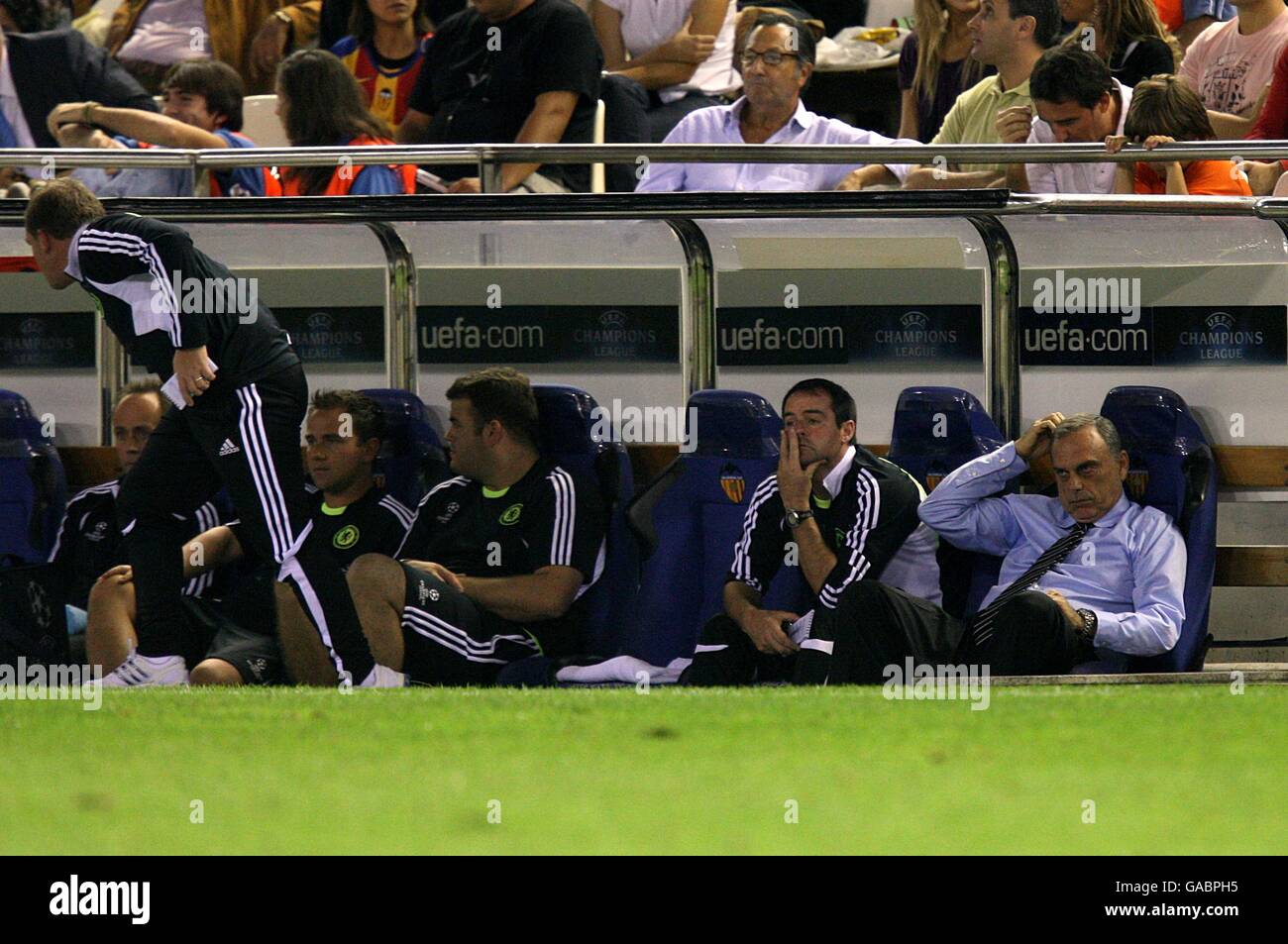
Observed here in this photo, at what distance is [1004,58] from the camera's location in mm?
9492

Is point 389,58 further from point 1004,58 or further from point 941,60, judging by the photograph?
point 1004,58

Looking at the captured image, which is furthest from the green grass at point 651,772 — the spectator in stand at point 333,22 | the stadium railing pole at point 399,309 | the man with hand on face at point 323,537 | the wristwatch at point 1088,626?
the spectator in stand at point 333,22

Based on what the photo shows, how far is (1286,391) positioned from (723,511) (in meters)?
2.23

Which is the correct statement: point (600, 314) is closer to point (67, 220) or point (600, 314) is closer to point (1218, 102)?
point (67, 220)

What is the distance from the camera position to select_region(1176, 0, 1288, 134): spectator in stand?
9477 mm

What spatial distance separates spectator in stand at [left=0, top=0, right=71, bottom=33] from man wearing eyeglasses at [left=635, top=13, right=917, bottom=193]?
3.29m

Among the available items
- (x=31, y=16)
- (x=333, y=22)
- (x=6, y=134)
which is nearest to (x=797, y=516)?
(x=6, y=134)

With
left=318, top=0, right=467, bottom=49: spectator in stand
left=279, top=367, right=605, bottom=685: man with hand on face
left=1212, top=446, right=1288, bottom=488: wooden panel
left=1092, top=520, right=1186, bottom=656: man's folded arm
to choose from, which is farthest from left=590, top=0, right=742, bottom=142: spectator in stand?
left=1092, top=520, right=1186, bottom=656: man's folded arm

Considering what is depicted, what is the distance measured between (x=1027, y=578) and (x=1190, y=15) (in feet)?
13.8

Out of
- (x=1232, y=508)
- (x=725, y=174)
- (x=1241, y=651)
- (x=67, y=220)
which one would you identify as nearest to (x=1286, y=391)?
(x=1232, y=508)

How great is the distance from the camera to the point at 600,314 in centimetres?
910

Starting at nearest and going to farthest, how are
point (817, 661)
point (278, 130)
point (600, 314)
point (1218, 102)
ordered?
point (817, 661) → point (600, 314) → point (1218, 102) → point (278, 130)

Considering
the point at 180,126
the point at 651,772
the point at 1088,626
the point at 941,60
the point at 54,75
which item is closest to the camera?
the point at 651,772

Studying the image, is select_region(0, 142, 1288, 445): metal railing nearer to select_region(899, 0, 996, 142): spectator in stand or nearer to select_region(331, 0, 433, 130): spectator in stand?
select_region(899, 0, 996, 142): spectator in stand
